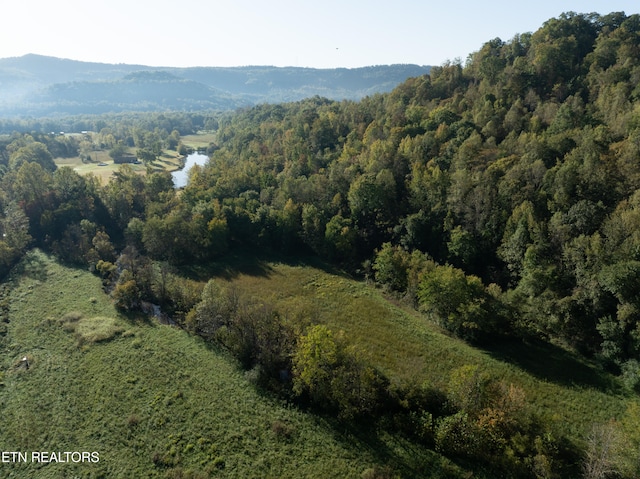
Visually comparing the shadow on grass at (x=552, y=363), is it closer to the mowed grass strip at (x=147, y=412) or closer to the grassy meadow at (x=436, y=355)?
the grassy meadow at (x=436, y=355)

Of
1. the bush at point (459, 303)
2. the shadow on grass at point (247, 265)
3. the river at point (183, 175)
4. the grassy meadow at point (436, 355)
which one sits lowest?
the shadow on grass at point (247, 265)

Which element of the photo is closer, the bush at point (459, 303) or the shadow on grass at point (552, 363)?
the shadow on grass at point (552, 363)

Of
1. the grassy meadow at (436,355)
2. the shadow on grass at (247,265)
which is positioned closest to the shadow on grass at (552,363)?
the grassy meadow at (436,355)

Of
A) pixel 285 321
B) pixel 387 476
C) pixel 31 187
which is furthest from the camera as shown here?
pixel 31 187

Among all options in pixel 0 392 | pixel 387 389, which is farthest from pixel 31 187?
pixel 387 389

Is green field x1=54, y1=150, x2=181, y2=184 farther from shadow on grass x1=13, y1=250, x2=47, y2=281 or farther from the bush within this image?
the bush

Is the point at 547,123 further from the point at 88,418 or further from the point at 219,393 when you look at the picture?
the point at 88,418

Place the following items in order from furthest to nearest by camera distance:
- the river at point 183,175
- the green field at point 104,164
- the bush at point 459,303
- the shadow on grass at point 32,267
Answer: the green field at point 104,164 < the river at point 183,175 < the shadow on grass at point 32,267 < the bush at point 459,303

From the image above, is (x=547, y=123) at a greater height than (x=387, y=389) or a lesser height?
greater
